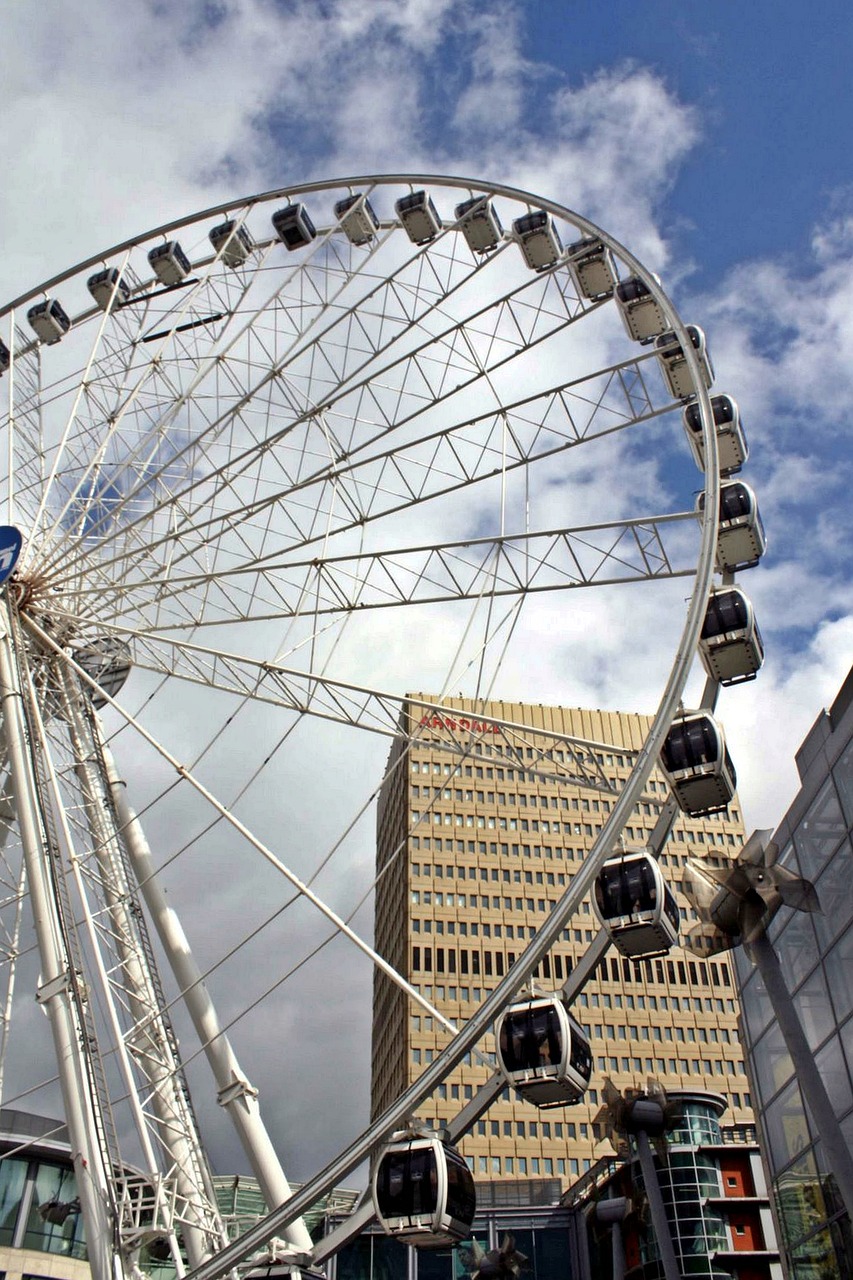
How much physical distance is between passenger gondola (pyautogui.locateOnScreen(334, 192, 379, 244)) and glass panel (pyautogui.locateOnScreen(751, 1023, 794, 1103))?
2084cm

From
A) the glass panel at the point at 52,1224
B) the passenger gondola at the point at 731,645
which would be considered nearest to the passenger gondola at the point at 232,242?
the passenger gondola at the point at 731,645

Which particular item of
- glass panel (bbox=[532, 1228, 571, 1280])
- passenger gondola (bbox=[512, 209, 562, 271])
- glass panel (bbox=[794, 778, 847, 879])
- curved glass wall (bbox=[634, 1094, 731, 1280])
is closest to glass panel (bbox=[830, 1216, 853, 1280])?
glass panel (bbox=[794, 778, 847, 879])

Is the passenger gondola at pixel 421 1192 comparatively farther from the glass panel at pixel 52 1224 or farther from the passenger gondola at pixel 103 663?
the glass panel at pixel 52 1224

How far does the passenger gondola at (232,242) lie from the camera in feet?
100

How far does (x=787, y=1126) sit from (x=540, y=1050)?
9.81m

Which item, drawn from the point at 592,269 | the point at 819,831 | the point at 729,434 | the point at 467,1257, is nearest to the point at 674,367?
the point at 729,434

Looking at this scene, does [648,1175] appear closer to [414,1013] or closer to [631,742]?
[414,1013]

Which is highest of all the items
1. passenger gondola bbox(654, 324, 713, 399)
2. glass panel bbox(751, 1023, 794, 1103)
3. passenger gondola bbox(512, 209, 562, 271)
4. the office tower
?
the office tower

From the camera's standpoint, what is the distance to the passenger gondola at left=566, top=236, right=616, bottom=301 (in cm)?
2728

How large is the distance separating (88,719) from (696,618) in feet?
45.5

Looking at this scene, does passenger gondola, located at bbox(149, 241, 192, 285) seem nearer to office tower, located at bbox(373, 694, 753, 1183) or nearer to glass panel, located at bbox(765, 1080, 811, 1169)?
glass panel, located at bbox(765, 1080, 811, 1169)

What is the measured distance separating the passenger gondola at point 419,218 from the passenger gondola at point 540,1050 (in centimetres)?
1942

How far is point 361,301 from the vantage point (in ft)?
87.6

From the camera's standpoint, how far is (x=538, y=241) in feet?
92.2
